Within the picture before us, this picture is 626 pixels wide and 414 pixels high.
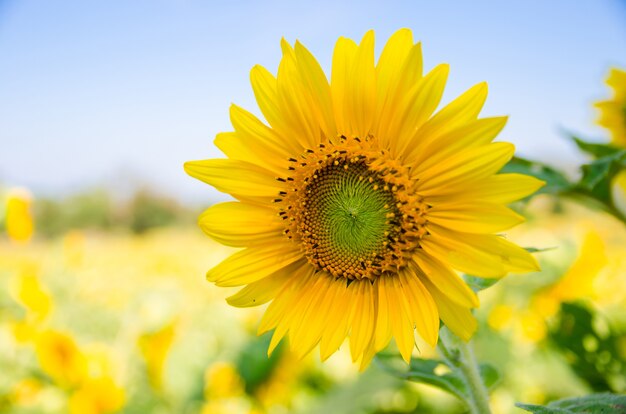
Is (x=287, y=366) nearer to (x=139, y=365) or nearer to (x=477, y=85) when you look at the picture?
(x=139, y=365)

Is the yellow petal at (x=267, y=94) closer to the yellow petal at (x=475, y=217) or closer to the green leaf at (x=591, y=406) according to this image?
the yellow petal at (x=475, y=217)

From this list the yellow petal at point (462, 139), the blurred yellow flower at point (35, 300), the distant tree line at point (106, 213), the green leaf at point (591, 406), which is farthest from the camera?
the distant tree line at point (106, 213)

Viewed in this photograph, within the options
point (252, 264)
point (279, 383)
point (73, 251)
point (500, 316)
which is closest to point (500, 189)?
point (252, 264)

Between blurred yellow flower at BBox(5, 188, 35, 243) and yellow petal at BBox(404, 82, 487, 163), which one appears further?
blurred yellow flower at BBox(5, 188, 35, 243)

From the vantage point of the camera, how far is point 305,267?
122cm

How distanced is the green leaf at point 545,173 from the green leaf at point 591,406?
0.55 meters

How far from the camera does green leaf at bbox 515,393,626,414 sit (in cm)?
84

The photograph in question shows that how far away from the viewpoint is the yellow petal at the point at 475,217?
0.92 meters

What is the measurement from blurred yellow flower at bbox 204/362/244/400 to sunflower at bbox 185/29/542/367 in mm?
1912

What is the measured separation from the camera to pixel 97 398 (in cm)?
287

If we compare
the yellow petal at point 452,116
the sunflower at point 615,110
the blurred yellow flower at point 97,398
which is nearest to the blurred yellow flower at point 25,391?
the blurred yellow flower at point 97,398

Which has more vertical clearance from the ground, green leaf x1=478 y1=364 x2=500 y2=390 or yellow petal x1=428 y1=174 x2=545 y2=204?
yellow petal x1=428 y1=174 x2=545 y2=204

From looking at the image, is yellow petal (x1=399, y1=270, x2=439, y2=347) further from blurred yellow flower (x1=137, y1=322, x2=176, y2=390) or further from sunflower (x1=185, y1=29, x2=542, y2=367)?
blurred yellow flower (x1=137, y1=322, x2=176, y2=390)

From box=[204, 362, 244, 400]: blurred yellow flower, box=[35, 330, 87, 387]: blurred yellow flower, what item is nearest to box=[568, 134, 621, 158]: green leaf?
box=[204, 362, 244, 400]: blurred yellow flower
